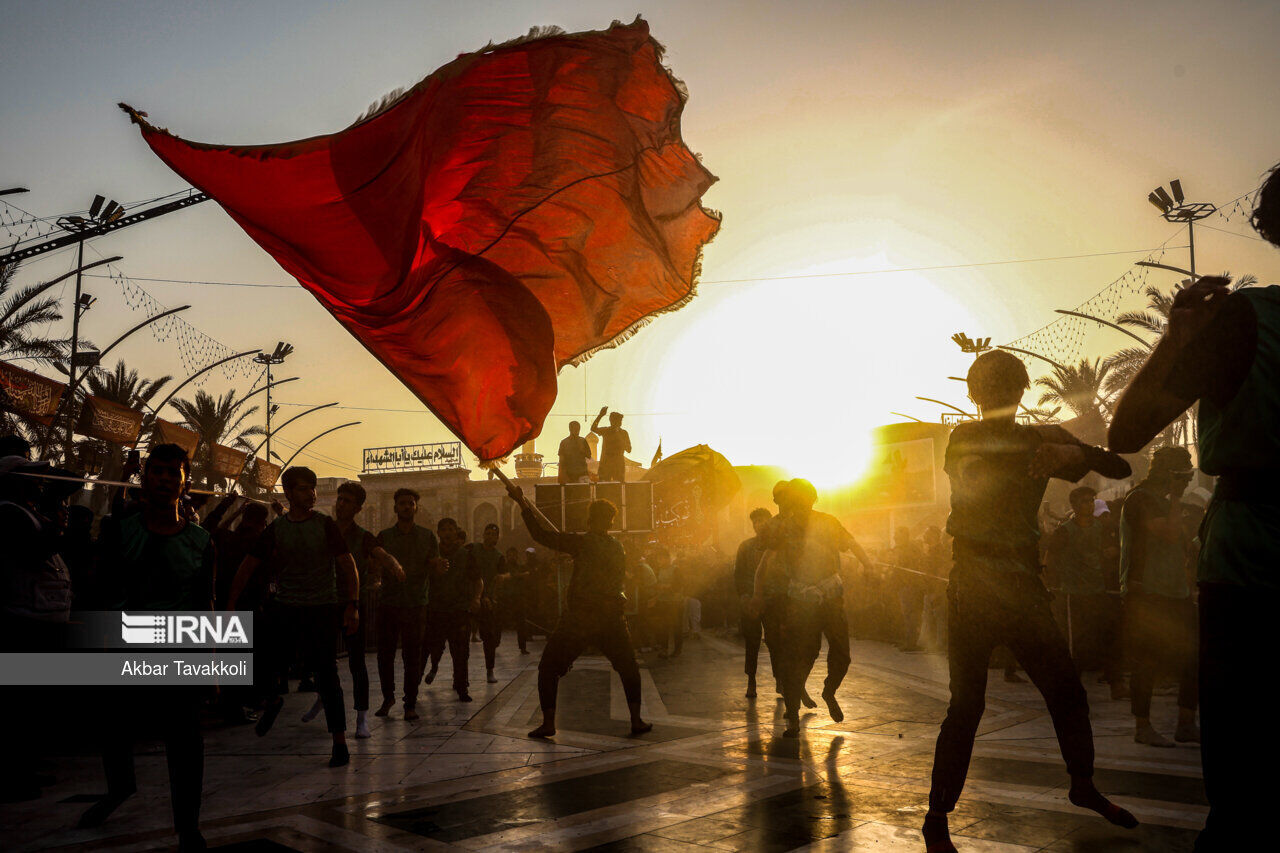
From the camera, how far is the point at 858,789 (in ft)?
17.3

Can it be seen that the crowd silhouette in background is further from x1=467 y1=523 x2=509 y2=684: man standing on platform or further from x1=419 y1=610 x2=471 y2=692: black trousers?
x1=467 y1=523 x2=509 y2=684: man standing on platform

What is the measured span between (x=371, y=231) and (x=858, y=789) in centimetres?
444

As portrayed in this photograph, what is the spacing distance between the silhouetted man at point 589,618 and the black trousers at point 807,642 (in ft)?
4.12

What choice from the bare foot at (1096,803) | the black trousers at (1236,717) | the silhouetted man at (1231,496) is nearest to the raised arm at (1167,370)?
the silhouetted man at (1231,496)

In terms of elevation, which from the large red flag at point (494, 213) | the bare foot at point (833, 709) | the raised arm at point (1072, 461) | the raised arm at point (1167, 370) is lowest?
the bare foot at point (833, 709)

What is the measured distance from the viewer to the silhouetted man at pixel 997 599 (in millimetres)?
3865

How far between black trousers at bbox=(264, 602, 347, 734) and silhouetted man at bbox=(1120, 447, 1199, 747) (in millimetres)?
5842

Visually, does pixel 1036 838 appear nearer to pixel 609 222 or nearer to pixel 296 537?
pixel 609 222

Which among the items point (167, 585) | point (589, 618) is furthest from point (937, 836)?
point (589, 618)

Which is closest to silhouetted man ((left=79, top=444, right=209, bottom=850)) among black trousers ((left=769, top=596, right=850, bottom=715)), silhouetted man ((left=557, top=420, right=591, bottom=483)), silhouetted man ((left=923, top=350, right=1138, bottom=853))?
silhouetted man ((left=923, top=350, right=1138, bottom=853))

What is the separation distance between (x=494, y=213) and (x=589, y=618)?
3438mm

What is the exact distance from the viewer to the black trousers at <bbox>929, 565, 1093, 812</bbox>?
386 cm

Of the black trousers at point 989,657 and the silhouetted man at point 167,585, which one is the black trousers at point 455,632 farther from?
the black trousers at point 989,657

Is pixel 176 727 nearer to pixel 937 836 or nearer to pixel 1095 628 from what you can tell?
pixel 937 836
